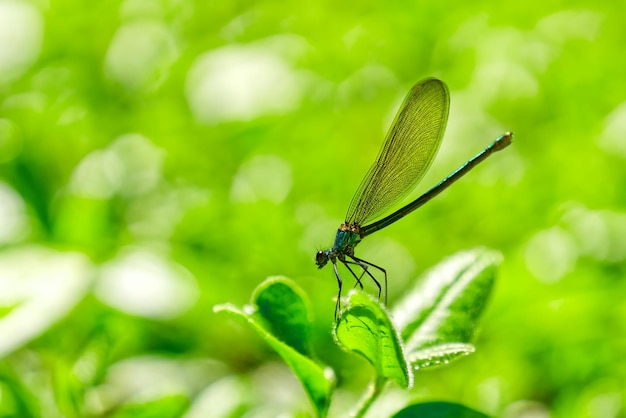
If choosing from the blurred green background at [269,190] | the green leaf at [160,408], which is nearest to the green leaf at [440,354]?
the blurred green background at [269,190]

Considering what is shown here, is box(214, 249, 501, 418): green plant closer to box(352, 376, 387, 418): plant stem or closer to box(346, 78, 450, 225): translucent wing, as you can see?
box(352, 376, 387, 418): plant stem

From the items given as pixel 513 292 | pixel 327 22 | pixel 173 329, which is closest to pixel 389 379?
pixel 513 292

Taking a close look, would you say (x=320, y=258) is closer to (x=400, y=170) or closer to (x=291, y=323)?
(x=400, y=170)

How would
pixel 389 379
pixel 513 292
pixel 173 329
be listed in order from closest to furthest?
pixel 389 379 < pixel 513 292 < pixel 173 329

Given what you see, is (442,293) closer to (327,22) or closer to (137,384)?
(137,384)

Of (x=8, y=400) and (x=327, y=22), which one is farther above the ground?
(x=327, y=22)

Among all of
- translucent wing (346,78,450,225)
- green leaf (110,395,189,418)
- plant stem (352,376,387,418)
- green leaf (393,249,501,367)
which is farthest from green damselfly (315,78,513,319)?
plant stem (352,376,387,418)

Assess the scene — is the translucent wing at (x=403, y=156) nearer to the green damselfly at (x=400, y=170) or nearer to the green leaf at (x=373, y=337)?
the green damselfly at (x=400, y=170)

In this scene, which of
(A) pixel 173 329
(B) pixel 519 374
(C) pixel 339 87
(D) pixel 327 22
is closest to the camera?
(B) pixel 519 374
